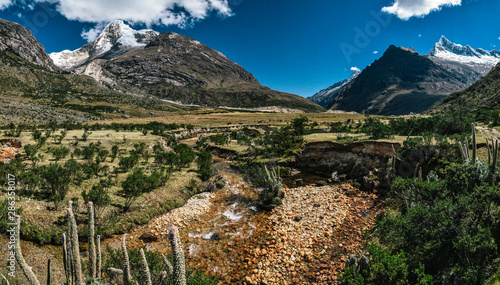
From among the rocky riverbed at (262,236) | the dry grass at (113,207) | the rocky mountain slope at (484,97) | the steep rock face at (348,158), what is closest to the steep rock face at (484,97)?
the rocky mountain slope at (484,97)

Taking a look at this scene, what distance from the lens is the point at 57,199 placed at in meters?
11.9

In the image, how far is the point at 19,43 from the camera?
17175cm

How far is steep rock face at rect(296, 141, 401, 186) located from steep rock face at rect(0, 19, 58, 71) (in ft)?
731

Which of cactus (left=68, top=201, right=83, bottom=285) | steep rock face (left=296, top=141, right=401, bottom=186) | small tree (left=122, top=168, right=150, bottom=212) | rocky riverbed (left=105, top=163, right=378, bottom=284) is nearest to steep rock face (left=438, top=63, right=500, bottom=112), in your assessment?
steep rock face (left=296, top=141, right=401, bottom=186)

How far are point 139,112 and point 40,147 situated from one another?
95785mm

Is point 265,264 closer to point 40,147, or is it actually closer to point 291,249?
point 291,249

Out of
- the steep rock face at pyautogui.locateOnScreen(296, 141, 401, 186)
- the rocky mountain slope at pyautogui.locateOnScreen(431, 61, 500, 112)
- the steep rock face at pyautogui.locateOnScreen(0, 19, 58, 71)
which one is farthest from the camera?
the steep rock face at pyautogui.locateOnScreen(0, 19, 58, 71)

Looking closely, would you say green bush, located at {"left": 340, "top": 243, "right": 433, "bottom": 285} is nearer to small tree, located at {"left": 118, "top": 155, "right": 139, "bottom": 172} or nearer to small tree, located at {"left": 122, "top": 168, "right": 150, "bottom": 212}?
small tree, located at {"left": 122, "top": 168, "right": 150, "bottom": 212}

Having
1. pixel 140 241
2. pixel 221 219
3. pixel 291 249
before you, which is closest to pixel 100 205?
pixel 140 241

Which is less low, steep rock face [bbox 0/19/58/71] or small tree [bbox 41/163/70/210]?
steep rock face [bbox 0/19/58/71]

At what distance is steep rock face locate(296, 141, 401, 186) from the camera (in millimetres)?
20453

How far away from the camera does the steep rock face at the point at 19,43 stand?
525ft

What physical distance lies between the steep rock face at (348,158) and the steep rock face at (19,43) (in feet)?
731

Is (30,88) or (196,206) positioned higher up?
(30,88)
